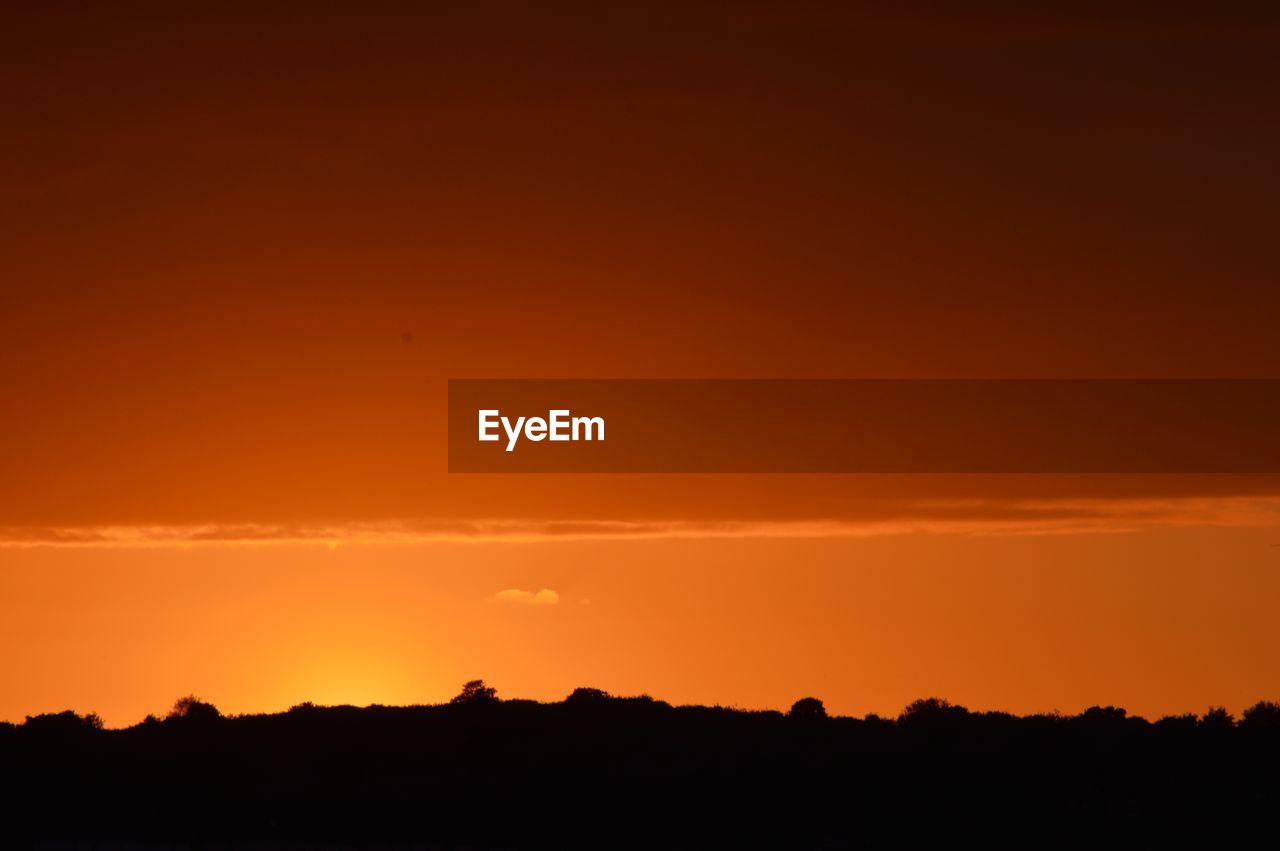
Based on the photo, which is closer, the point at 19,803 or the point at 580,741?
the point at 19,803

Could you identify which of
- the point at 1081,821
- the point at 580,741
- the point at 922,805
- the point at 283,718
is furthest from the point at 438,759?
the point at 1081,821

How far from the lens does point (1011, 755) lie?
67062mm

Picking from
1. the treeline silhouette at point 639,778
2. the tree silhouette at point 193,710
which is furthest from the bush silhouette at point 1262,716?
the tree silhouette at point 193,710

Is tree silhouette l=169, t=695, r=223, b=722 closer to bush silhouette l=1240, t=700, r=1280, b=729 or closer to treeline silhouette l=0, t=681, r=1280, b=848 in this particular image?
treeline silhouette l=0, t=681, r=1280, b=848

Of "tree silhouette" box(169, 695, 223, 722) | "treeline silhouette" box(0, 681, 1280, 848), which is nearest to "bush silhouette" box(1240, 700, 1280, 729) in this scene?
"treeline silhouette" box(0, 681, 1280, 848)

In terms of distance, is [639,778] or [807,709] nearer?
[639,778]

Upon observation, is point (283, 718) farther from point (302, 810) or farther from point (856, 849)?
point (856, 849)

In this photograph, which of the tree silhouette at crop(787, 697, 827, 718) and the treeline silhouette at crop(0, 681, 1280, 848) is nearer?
the treeline silhouette at crop(0, 681, 1280, 848)

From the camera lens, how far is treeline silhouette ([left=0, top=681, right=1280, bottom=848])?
197 ft

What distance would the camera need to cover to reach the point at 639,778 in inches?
2559

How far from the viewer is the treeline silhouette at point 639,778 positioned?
197ft

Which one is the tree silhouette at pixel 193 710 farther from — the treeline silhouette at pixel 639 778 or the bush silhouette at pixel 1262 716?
the bush silhouette at pixel 1262 716

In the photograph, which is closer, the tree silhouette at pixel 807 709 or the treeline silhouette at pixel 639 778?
the treeline silhouette at pixel 639 778

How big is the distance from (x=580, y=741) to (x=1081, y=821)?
63.1ft
